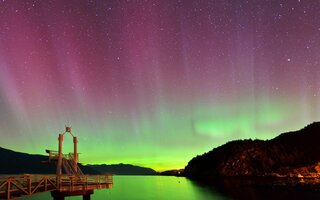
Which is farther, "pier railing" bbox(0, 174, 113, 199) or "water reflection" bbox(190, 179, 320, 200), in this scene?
"water reflection" bbox(190, 179, 320, 200)

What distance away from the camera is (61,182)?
36.3 metres

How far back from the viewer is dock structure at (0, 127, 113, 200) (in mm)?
30828

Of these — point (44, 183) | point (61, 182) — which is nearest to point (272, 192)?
point (61, 182)

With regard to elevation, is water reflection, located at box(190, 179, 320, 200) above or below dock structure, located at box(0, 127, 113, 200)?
below

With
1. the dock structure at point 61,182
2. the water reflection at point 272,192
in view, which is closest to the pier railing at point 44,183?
the dock structure at point 61,182

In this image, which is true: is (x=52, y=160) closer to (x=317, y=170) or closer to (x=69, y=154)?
(x=69, y=154)

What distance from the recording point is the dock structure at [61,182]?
101ft

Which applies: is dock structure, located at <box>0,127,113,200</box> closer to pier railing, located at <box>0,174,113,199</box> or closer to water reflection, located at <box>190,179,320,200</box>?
pier railing, located at <box>0,174,113,199</box>

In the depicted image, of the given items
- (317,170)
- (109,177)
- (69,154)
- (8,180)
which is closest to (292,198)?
(109,177)

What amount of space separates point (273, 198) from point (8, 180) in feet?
168

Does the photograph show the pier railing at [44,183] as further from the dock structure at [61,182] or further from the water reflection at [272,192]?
the water reflection at [272,192]

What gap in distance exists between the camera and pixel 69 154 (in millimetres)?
43344

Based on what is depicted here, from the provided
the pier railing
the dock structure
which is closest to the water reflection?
the pier railing

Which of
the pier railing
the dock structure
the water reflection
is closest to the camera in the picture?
the pier railing
